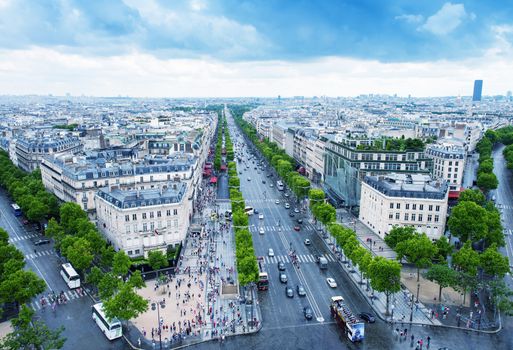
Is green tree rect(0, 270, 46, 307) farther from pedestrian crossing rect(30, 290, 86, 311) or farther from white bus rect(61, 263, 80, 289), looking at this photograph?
white bus rect(61, 263, 80, 289)

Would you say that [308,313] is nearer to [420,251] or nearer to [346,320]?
[346,320]

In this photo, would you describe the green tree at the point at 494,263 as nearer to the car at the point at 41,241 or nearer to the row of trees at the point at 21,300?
→ the row of trees at the point at 21,300

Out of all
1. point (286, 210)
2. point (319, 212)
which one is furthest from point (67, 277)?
point (286, 210)

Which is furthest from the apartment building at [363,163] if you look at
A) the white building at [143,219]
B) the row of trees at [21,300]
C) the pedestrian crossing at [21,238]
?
the row of trees at [21,300]

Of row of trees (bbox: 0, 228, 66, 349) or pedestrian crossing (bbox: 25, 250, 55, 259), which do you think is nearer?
row of trees (bbox: 0, 228, 66, 349)

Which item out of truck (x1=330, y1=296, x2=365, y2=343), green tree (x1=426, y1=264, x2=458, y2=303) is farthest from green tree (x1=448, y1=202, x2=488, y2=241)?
truck (x1=330, y1=296, x2=365, y2=343)

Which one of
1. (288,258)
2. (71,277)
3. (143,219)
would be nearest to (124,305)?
(71,277)
